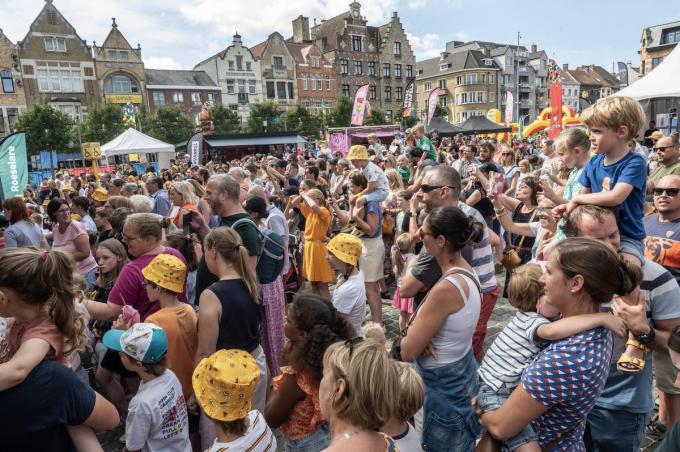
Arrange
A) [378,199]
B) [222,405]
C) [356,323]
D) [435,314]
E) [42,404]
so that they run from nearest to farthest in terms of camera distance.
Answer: [42,404], [222,405], [435,314], [356,323], [378,199]

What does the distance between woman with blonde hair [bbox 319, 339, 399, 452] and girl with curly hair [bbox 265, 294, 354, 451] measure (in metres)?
0.51

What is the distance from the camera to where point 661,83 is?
263 inches

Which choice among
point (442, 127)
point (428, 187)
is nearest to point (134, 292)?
point (428, 187)


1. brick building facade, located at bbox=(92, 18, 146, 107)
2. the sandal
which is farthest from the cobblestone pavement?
brick building facade, located at bbox=(92, 18, 146, 107)

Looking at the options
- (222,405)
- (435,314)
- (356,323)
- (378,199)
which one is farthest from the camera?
(378,199)

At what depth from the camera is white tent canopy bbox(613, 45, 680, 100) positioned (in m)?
6.40

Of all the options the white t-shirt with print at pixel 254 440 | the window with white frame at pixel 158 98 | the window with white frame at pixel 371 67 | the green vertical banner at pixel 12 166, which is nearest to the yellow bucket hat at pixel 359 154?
the white t-shirt with print at pixel 254 440

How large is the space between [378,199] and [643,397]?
3.80 metres

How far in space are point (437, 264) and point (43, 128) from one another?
123ft

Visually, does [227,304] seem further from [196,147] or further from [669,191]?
[196,147]

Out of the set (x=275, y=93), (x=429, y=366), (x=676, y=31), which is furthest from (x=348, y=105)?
(x=429, y=366)

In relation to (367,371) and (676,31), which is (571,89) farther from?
(367,371)

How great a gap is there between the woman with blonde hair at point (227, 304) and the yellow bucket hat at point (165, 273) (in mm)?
233

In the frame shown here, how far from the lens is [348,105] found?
4522cm
